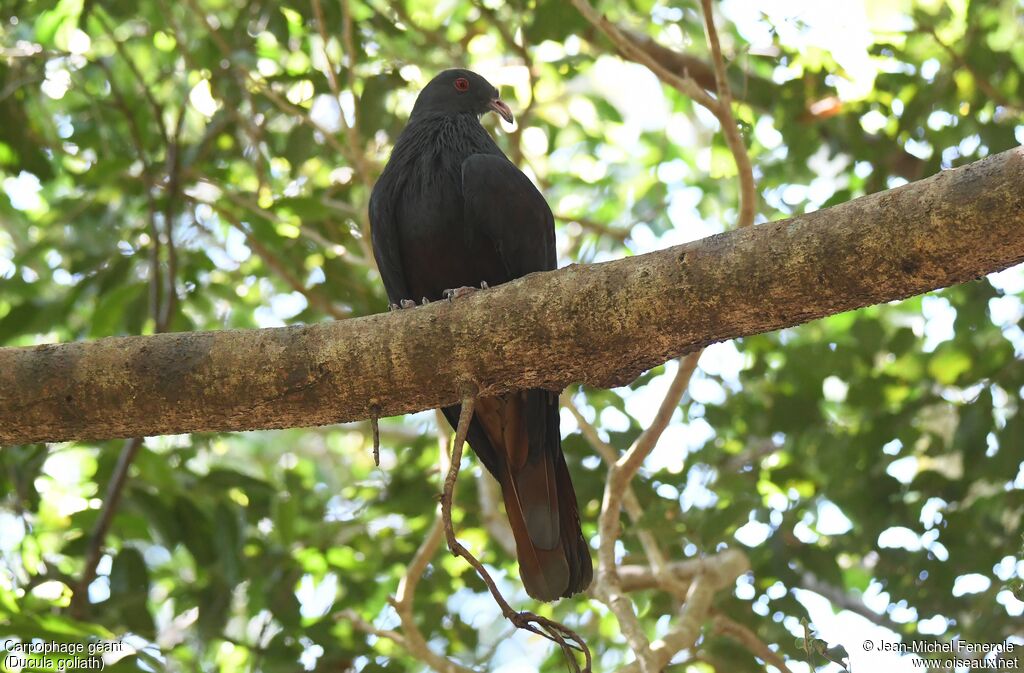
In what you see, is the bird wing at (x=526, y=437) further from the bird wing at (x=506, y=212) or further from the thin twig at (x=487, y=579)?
the thin twig at (x=487, y=579)

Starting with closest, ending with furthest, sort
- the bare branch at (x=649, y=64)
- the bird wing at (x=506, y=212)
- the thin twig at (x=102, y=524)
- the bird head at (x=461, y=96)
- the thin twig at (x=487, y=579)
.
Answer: the thin twig at (x=487, y=579) < the bare branch at (x=649, y=64) < the bird wing at (x=506, y=212) < the thin twig at (x=102, y=524) < the bird head at (x=461, y=96)

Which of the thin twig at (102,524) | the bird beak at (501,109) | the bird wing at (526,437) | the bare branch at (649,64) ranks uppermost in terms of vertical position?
the bare branch at (649,64)

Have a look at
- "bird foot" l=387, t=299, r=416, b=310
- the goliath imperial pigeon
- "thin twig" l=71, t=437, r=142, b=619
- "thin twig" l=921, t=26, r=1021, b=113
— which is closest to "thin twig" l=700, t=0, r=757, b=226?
the goliath imperial pigeon

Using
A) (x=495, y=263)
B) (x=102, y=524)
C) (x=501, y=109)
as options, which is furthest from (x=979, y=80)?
(x=102, y=524)

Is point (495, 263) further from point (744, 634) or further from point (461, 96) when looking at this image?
point (744, 634)

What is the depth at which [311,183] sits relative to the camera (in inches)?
242

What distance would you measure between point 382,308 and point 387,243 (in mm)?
1312

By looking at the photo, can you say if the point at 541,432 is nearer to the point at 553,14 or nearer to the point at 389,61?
the point at 553,14

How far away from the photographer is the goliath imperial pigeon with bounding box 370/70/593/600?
3477 millimetres

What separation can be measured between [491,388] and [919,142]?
3.58 meters

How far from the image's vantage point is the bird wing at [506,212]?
11.5ft

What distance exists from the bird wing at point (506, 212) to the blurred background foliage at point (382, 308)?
0.97 m

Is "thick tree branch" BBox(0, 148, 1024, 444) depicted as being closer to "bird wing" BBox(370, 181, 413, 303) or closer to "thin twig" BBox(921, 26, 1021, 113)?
"bird wing" BBox(370, 181, 413, 303)

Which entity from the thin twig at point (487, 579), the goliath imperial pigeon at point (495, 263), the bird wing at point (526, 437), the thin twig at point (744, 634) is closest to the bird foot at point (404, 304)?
the goliath imperial pigeon at point (495, 263)
